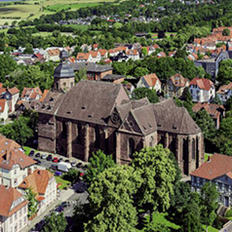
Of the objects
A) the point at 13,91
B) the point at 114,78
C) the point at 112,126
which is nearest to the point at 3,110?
the point at 13,91

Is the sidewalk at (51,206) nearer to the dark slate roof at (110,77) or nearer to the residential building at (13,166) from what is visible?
the residential building at (13,166)

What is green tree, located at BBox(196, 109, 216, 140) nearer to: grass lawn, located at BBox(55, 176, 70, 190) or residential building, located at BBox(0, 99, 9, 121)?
grass lawn, located at BBox(55, 176, 70, 190)

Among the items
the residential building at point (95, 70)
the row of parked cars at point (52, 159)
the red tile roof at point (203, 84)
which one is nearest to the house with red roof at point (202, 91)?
the red tile roof at point (203, 84)

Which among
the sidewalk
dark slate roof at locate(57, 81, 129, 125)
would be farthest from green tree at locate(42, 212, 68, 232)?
dark slate roof at locate(57, 81, 129, 125)

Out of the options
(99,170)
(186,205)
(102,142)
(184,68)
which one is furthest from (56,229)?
(184,68)

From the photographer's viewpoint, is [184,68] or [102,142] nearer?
[102,142]

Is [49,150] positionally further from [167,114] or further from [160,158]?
[160,158]
